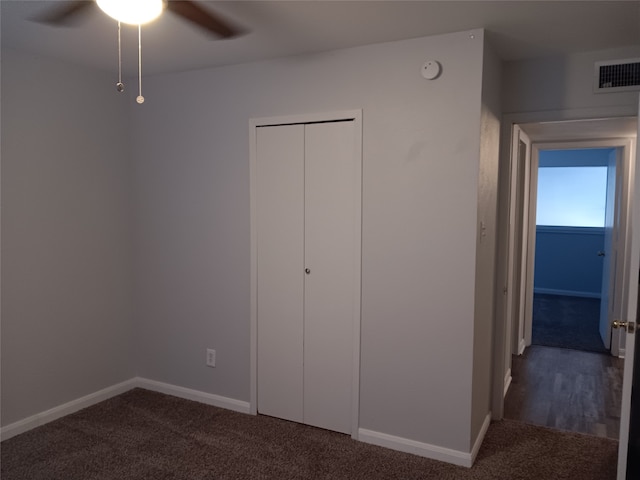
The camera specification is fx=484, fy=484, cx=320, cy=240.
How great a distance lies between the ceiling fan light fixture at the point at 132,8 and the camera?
161cm

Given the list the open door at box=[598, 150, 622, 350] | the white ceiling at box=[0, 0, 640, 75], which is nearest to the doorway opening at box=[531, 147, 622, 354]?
the open door at box=[598, 150, 622, 350]

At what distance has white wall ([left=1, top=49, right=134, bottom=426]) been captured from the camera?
2916 millimetres

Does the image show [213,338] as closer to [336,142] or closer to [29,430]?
[29,430]

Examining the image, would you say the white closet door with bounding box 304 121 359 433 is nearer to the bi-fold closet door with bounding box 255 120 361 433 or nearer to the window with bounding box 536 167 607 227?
the bi-fold closet door with bounding box 255 120 361 433

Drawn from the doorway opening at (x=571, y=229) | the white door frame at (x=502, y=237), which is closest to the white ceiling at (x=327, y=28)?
the white door frame at (x=502, y=237)

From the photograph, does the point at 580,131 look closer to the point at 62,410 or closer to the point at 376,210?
the point at 376,210

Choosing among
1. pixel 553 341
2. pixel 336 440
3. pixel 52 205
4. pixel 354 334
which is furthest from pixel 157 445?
pixel 553 341

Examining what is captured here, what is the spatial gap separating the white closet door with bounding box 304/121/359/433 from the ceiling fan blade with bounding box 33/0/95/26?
1.32 m

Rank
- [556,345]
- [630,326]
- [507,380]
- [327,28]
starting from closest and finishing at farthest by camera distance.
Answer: [630,326], [327,28], [507,380], [556,345]

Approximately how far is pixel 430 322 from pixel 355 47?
163cm

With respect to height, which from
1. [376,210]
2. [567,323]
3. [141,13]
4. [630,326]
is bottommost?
[567,323]

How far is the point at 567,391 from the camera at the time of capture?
3781 millimetres

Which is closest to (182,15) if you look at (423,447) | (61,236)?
(61,236)

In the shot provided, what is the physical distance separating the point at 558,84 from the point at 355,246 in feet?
5.15
